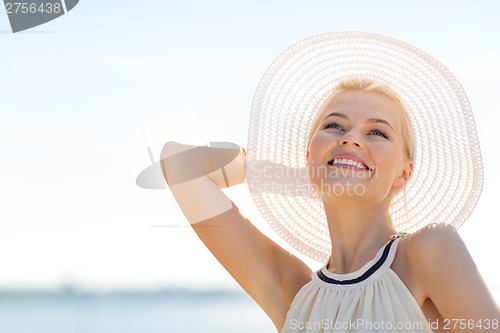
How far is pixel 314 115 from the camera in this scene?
7.77ft

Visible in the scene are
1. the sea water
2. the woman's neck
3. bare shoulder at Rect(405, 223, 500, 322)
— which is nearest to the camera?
bare shoulder at Rect(405, 223, 500, 322)

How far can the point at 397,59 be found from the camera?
7.20ft

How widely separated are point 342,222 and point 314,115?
54 centimetres

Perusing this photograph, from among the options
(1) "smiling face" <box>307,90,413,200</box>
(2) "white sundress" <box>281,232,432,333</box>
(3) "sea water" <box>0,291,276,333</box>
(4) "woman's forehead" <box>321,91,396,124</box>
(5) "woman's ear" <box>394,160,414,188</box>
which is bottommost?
(3) "sea water" <box>0,291,276,333</box>

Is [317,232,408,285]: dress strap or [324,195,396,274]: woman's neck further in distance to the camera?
[324,195,396,274]: woman's neck

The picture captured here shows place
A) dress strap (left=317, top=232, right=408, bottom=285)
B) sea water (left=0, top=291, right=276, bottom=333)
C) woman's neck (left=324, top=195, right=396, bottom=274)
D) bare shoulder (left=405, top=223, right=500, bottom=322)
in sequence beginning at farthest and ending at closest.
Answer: sea water (left=0, top=291, right=276, bottom=333) → woman's neck (left=324, top=195, right=396, bottom=274) → dress strap (left=317, top=232, right=408, bottom=285) → bare shoulder (left=405, top=223, right=500, bottom=322)

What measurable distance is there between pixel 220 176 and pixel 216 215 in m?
0.21

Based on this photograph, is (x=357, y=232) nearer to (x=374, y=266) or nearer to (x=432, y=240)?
(x=374, y=266)

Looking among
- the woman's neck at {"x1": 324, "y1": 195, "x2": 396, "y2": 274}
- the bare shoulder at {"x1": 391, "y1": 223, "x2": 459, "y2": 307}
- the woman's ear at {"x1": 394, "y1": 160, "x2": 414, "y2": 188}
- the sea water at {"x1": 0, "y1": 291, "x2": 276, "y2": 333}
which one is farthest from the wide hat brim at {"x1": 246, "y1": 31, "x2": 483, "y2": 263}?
the sea water at {"x1": 0, "y1": 291, "x2": 276, "y2": 333}

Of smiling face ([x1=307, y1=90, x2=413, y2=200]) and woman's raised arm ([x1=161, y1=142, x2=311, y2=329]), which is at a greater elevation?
smiling face ([x1=307, y1=90, x2=413, y2=200])

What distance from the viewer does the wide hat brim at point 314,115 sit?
84.4 inches

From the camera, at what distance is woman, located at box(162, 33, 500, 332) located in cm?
167

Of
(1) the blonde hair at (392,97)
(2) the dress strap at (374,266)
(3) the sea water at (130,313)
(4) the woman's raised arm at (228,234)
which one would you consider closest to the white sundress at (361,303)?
(2) the dress strap at (374,266)

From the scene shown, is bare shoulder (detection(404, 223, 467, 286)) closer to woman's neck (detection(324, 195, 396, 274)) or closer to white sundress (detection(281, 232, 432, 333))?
white sundress (detection(281, 232, 432, 333))
